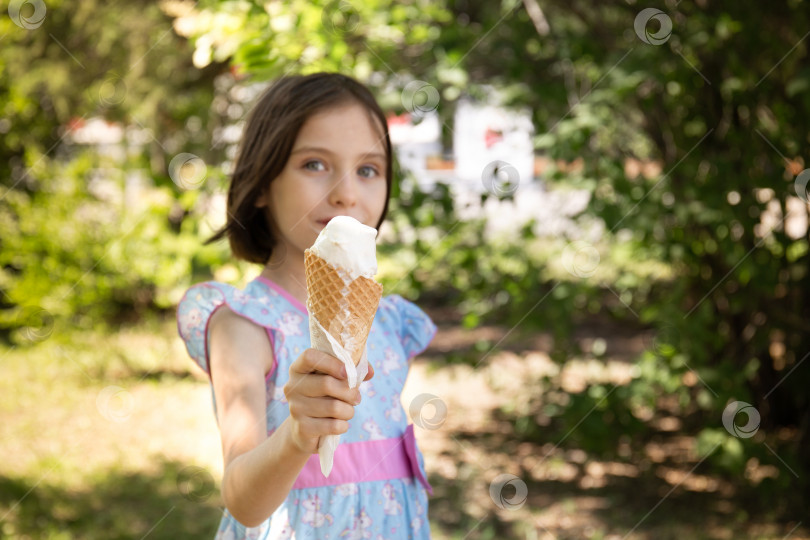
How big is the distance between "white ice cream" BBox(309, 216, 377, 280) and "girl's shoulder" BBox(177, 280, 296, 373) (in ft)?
1.57

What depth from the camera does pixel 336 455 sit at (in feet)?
5.42

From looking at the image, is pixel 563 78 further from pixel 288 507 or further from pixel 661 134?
pixel 288 507

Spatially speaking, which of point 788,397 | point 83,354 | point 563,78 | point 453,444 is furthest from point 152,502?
point 788,397

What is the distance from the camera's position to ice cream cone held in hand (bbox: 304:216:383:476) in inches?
46.7

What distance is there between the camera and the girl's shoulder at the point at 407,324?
77.7 inches

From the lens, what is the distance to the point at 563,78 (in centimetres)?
434

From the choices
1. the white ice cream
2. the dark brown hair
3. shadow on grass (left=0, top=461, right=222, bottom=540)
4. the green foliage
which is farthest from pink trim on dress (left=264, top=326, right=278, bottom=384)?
the green foliage

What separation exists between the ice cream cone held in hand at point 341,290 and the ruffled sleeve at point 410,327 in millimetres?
770

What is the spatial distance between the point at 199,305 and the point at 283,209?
267 mm

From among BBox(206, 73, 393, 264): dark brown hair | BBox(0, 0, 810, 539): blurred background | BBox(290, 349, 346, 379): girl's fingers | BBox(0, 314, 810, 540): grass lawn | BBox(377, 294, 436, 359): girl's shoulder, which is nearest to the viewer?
BBox(290, 349, 346, 379): girl's fingers

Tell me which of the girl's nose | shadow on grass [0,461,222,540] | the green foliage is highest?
the girl's nose

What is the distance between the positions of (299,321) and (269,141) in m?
0.38

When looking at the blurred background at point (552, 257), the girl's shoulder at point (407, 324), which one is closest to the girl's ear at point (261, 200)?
the girl's shoulder at point (407, 324)

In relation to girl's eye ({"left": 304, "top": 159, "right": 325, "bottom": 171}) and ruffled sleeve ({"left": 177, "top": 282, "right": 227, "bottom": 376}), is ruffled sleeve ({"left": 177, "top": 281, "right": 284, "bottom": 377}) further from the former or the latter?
girl's eye ({"left": 304, "top": 159, "right": 325, "bottom": 171})
